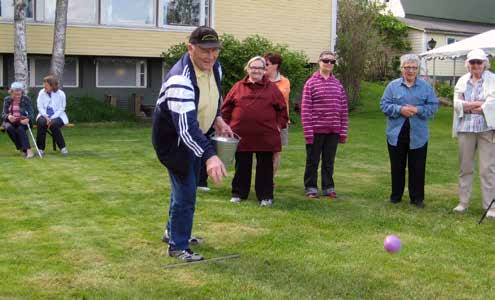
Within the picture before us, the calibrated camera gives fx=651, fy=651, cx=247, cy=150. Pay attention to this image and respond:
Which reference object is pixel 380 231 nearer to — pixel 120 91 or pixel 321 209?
pixel 321 209

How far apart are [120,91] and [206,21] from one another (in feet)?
12.5

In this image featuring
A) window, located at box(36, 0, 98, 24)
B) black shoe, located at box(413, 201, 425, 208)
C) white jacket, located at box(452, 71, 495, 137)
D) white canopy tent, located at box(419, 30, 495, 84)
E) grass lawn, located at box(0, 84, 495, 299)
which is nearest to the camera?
grass lawn, located at box(0, 84, 495, 299)

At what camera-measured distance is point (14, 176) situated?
9.45m

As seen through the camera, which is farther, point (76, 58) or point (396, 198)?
point (76, 58)

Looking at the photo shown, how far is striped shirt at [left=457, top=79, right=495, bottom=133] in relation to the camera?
7.43 m

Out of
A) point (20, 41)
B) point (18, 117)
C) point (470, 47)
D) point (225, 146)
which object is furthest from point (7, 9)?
point (225, 146)

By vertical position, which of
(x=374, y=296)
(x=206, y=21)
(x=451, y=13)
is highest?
(x=451, y=13)

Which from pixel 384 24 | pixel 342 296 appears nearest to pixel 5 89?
pixel 342 296

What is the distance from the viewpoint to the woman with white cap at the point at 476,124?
24.1ft

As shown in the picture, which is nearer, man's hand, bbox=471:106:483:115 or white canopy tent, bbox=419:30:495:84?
man's hand, bbox=471:106:483:115

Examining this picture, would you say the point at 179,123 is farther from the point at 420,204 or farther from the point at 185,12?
the point at 185,12

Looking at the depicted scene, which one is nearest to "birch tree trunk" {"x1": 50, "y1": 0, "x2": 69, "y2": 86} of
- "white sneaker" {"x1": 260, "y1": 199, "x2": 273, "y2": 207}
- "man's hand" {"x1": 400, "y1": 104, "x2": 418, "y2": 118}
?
"white sneaker" {"x1": 260, "y1": 199, "x2": 273, "y2": 207}

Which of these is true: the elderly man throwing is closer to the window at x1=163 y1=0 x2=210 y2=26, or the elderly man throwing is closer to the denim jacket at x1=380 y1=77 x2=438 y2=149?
the denim jacket at x1=380 y1=77 x2=438 y2=149

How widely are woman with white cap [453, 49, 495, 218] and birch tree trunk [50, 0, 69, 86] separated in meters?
13.5
